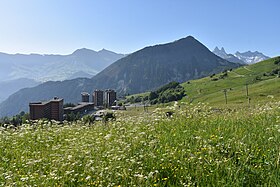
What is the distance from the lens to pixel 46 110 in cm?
2012

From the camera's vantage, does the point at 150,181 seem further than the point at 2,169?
No

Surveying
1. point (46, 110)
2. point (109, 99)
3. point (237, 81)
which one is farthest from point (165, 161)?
point (237, 81)

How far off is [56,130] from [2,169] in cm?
397

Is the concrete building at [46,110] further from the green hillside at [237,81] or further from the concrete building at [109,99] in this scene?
the green hillside at [237,81]

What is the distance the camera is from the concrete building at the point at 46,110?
19530 mm

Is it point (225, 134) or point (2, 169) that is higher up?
point (225, 134)

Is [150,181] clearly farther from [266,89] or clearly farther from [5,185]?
[266,89]

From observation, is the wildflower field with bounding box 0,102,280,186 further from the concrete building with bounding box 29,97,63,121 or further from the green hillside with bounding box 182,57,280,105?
the green hillside with bounding box 182,57,280,105

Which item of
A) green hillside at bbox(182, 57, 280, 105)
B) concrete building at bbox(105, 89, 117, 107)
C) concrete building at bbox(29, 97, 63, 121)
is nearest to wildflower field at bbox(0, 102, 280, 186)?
concrete building at bbox(105, 89, 117, 107)

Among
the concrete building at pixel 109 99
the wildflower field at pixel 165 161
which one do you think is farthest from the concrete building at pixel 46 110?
the wildflower field at pixel 165 161

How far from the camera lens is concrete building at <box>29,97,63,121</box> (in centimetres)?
1953

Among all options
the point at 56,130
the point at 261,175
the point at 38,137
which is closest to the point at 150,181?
the point at 261,175

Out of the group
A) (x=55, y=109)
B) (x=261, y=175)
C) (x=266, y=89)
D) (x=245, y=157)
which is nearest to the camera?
(x=261, y=175)

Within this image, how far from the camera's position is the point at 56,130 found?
32.8 ft
